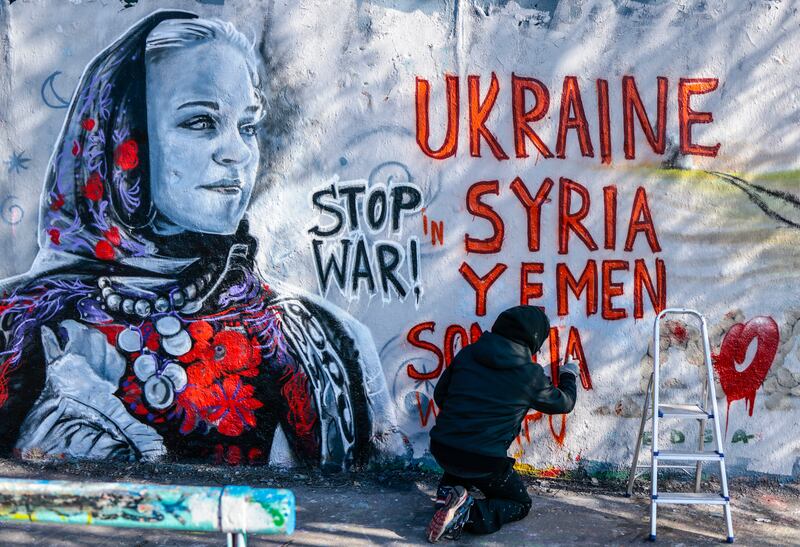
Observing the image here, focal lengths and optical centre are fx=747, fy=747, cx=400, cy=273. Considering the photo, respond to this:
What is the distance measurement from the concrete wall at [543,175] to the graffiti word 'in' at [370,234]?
0.05ft

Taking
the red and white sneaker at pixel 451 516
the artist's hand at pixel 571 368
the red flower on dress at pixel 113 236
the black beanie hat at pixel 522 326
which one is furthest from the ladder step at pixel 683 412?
the red flower on dress at pixel 113 236

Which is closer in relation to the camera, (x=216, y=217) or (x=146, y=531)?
(x=146, y=531)

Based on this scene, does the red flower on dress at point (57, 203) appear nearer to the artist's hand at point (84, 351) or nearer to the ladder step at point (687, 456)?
the artist's hand at point (84, 351)

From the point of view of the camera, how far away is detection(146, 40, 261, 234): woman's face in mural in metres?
4.83

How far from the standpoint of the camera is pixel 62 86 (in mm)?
4863

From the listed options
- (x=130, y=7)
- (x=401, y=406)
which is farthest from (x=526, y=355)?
(x=130, y=7)

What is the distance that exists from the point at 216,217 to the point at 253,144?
0.53 metres

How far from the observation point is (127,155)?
4863 mm

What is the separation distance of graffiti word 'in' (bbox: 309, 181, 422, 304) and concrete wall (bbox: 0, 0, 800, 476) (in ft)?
0.05

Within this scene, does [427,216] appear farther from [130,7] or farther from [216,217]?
[130,7]

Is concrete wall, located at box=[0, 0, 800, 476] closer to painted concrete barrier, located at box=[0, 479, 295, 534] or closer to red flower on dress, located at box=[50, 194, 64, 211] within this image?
red flower on dress, located at box=[50, 194, 64, 211]

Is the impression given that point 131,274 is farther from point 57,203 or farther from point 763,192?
point 763,192

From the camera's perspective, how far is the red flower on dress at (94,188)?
4.89m

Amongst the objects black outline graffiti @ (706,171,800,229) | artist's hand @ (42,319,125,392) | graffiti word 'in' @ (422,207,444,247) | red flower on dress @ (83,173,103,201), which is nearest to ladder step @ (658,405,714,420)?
black outline graffiti @ (706,171,800,229)
